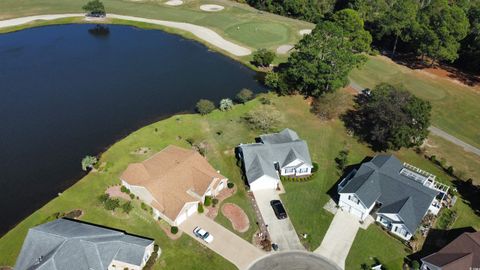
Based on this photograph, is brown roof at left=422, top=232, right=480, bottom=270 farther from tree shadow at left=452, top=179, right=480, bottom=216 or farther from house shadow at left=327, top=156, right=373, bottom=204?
house shadow at left=327, top=156, right=373, bottom=204

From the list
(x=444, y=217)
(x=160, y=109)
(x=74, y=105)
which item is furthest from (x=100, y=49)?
(x=444, y=217)

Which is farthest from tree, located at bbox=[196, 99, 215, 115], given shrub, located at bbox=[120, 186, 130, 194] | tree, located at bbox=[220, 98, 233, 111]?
shrub, located at bbox=[120, 186, 130, 194]

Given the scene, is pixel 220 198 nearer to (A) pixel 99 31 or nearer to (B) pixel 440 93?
(B) pixel 440 93

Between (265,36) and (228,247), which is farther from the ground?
(265,36)

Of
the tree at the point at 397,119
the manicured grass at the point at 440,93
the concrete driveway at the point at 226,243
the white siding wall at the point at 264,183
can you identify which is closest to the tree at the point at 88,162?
the concrete driveway at the point at 226,243

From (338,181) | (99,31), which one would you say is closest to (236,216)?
(338,181)

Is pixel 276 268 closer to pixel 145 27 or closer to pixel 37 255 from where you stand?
pixel 37 255
